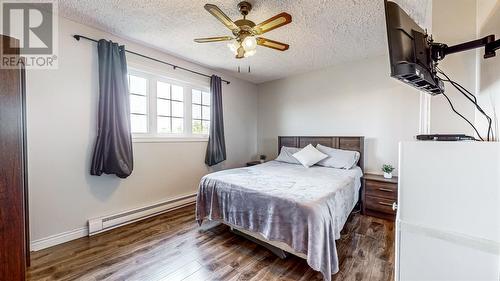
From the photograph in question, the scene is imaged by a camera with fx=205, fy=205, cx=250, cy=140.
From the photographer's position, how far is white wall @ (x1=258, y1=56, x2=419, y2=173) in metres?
3.12

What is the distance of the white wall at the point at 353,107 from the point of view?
10.2ft

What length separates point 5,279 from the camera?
103 centimetres

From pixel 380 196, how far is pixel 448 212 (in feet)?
7.53

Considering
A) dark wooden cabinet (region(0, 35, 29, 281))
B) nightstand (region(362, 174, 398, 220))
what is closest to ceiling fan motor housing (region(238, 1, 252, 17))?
dark wooden cabinet (region(0, 35, 29, 281))

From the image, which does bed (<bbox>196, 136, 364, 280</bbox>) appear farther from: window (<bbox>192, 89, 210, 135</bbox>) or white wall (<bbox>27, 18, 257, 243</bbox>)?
window (<bbox>192, 89, 210, 135</bbox>)

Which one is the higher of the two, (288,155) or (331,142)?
(331,142)

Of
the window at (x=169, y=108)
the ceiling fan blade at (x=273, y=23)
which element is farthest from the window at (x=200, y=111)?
the ceiling fan blade at (x=273, y=23)

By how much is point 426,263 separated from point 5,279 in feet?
6.61

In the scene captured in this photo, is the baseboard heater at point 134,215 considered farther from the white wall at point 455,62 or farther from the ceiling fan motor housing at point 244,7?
the white wall at point 455,62

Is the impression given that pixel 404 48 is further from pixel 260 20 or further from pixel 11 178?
pixel 11 178

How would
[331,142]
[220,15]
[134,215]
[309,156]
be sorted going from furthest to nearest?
[331,142], [309,156], [134,215], [220,15]

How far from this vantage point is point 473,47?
39.8 inches

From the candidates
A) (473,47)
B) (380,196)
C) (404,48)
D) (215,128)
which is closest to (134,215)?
(215,128)

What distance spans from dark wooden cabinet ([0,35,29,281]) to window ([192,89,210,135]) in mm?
2579
